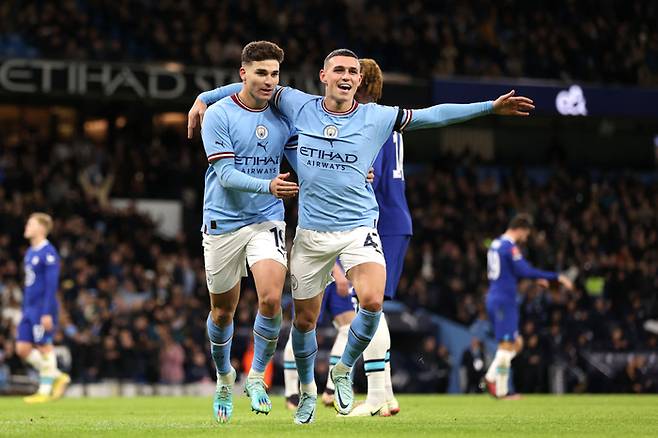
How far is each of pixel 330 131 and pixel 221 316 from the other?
5.39 feet

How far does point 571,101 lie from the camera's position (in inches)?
1068

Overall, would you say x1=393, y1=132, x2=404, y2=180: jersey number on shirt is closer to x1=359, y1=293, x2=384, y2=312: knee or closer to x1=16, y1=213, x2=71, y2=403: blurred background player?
x1=359, y1=293, x2=384, y2=312: knee

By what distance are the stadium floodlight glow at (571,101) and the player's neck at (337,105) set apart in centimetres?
1923

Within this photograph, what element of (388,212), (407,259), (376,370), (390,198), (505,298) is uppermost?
(407,259)

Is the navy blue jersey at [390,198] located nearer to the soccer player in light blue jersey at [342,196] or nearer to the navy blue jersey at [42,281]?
the soccer player in light blue jersey at [342,196]

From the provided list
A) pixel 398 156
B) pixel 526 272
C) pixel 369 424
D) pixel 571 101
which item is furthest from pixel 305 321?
pixel 571 101

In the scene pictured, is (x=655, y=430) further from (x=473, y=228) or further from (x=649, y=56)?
(x=649, y=56)

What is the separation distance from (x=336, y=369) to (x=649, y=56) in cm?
2296

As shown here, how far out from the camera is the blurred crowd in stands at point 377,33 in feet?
81.5

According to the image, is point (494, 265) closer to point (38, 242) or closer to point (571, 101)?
point (38, 242)

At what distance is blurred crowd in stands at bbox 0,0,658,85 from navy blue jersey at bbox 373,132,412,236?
15213mm

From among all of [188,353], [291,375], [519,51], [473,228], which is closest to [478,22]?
[519,51]

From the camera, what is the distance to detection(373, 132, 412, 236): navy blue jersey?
32.7 ft

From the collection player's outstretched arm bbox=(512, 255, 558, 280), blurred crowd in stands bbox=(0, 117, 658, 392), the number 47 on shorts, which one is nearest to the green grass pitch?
the number 47 on shorts
